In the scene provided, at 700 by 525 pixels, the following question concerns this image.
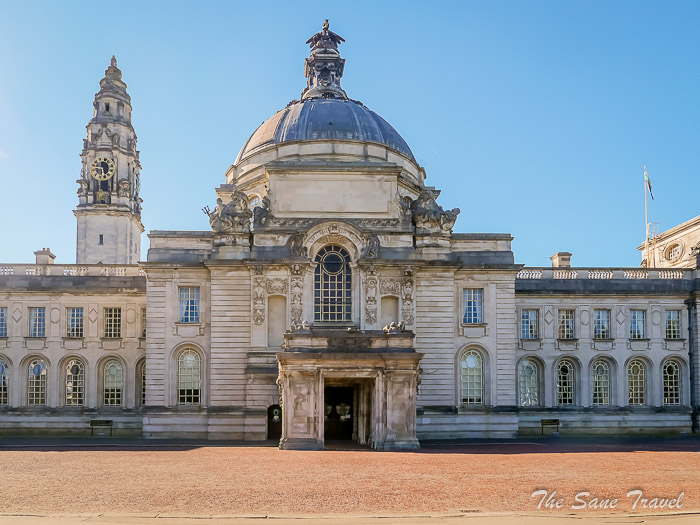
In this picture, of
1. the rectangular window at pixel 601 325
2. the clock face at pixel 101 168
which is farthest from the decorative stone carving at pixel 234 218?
the clock face at pixel 101 168

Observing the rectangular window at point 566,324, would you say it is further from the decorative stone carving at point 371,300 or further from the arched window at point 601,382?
the decorative stone carving at point 371,300

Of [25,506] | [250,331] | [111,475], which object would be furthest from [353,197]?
[25,506]

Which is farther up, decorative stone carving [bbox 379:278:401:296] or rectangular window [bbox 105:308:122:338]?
decorative stone carving [bbox 379:278:401:296]

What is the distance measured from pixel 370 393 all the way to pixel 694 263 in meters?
27.2

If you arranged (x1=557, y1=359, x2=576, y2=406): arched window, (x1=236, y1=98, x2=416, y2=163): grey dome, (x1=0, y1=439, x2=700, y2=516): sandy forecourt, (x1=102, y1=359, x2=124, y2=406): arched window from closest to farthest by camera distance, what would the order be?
(x1=0, y1=439, x2=700, y2=516): sandy forecourt, (x1=102, y1=359, x2=124, y2=406): arched window, (x1=557, y1=359, x2=576, y2=406): arched window, (x1=236, y1=98, x2=416, y2=163): grey dome

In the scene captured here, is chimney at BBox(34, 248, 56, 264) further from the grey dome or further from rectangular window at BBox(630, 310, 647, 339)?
rectangular window at BBox(630, 310, 647, 339)

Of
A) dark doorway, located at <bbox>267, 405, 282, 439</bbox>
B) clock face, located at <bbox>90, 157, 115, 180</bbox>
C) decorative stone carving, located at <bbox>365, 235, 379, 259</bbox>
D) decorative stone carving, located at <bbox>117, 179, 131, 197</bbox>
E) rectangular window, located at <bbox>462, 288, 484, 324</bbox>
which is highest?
clock face, located at <bbox>90, 157, 115, 180</bbox>

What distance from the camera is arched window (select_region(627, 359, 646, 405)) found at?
162ft

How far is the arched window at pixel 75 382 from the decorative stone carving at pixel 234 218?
1361 centimetres

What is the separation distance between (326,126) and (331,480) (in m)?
34.8

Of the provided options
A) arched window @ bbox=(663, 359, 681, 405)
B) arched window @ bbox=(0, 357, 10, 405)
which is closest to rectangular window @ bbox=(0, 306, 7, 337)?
arched window @ bbox=(0, 357, 10, 405)

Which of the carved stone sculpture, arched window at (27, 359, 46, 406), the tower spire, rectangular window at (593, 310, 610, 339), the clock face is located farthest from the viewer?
the clock face

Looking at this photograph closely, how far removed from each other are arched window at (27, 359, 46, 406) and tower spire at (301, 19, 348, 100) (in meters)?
28.1

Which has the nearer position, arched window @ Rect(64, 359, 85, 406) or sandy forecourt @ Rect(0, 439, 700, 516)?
sandy forecourt @ Rect(0, 439, 700, 516)
